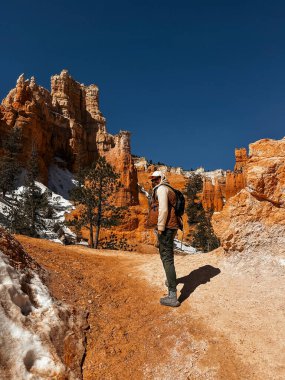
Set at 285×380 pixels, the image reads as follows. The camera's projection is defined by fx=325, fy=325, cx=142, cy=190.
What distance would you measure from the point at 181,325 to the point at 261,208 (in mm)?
3721

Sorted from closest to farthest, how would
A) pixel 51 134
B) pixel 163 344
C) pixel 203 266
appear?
pixel 163 344 < pixel 203 266 < pixel 51 134

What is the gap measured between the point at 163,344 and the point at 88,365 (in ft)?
3.68

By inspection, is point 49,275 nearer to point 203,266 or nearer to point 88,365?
point 88,365

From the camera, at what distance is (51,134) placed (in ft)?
189

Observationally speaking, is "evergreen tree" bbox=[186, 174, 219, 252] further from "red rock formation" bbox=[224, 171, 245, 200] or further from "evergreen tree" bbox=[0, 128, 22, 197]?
"evergreen tree" bbox=[0, 128, 22, 197]

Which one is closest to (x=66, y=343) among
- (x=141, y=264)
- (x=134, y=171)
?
(x=141, y=264)

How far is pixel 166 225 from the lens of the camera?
609 cm

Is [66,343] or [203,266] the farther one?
[203,266]

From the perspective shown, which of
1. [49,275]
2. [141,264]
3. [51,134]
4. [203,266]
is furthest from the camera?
[51,134]

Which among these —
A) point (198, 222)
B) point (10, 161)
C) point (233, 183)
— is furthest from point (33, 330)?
point (233, 183)

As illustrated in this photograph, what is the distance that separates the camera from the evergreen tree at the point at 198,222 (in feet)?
151

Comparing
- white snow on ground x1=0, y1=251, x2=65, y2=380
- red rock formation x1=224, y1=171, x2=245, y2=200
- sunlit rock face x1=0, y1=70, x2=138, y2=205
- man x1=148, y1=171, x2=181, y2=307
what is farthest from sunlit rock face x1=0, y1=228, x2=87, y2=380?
red rock formation x1=224, y1=171, x2=245, y2=200

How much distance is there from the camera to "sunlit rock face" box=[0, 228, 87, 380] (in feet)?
12.3

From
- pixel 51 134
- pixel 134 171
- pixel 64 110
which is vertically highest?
pixel 64 110
